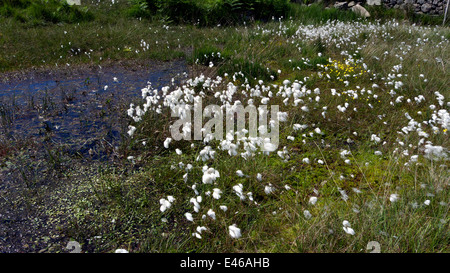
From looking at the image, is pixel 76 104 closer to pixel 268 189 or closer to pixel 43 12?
pixel 268 189

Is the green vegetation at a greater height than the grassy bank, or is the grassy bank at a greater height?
the green vegetation

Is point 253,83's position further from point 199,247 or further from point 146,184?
point 199,247

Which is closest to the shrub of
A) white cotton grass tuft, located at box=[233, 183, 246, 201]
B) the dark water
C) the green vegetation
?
the green vegetation

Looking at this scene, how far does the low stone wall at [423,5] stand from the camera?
13040mm

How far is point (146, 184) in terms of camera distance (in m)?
2.95

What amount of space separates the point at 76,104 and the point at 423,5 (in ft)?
50.7

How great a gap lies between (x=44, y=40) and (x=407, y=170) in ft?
27.6

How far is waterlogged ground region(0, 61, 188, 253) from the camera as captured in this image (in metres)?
2.49

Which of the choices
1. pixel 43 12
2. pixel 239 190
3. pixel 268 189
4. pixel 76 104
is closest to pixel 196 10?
pixel 43 12

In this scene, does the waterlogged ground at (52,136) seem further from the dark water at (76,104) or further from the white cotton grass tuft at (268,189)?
the white cotton grass tuft at (268,189)

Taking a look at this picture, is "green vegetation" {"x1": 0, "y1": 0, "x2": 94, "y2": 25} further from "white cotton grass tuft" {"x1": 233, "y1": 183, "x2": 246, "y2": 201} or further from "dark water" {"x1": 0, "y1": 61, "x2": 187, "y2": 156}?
"white cotton grass tuft" {"x1": 233, "y1": 183, "x2": 246, "y2": 201}

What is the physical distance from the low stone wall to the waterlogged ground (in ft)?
41.0

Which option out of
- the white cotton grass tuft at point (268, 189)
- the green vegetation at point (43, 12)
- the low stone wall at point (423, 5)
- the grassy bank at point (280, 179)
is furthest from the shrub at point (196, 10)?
the white cotton grass tuft at point (268, 189)
